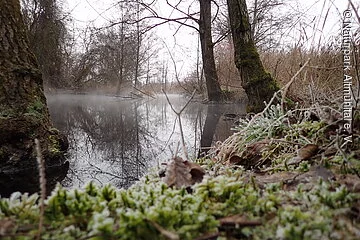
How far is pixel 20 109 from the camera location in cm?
267

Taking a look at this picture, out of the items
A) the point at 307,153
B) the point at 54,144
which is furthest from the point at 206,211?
the point at 54,144

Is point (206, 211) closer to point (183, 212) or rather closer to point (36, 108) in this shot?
point (183, 212)


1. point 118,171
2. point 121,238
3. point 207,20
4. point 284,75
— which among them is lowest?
point 118,171

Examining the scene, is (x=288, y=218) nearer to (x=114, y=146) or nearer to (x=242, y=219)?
(x=242, y=219)

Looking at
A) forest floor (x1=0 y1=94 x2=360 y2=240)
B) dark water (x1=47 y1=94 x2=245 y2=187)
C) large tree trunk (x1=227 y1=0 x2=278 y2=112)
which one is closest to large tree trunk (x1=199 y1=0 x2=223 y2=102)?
dark water (x1=47 y1=94 x2=245 y2=187)

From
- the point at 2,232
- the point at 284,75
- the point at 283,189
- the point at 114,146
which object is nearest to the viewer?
the point at 2,232

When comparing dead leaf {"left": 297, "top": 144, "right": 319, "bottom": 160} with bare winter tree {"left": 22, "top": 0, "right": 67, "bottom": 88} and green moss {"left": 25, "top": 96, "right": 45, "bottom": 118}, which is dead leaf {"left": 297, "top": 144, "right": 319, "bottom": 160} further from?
bare winter tree {"left": 22, "top": 0, "right": 67, "bottom": 88}

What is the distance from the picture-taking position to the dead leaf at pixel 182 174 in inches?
33.2

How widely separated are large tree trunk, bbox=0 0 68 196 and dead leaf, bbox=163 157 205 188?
1657 millimetres

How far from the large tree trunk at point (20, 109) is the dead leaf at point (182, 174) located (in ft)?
5.44

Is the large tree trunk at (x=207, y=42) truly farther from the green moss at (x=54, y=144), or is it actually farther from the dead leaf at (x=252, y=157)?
the dead leaf at (x=252, y=157)

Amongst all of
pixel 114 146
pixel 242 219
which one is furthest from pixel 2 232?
pixel 114 146

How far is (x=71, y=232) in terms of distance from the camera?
50cm

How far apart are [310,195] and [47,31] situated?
18.3m
